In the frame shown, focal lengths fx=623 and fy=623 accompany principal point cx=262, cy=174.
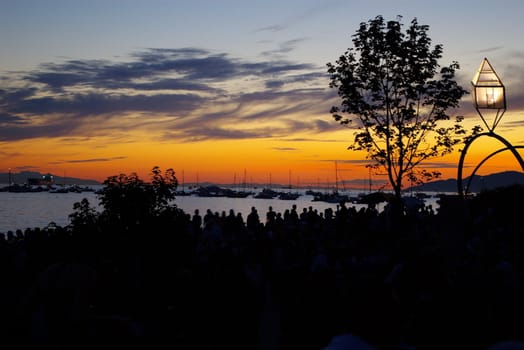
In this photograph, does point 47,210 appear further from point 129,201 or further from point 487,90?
point 487,90

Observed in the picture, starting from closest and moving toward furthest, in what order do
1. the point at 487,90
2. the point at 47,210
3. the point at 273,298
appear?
the point at 273,298, the point at 487,90, the point at 47,210

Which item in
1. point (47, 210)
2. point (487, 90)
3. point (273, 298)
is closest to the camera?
point (273, 298)

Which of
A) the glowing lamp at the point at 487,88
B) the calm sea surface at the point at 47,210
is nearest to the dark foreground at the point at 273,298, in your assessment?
the glowing lamp at the point at 487,88

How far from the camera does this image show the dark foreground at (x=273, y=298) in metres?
3.12

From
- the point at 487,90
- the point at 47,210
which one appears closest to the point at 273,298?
the point at 487,90

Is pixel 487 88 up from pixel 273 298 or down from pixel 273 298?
up

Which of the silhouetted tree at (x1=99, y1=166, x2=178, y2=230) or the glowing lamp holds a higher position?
the glowing lamp

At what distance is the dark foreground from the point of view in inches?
123

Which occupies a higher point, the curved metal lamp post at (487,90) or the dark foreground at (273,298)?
the curved metal lamp post at (487,90)

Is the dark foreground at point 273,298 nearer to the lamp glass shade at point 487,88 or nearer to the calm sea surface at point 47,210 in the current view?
the lamp glass shade at point 487,88

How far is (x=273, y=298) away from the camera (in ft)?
8.88

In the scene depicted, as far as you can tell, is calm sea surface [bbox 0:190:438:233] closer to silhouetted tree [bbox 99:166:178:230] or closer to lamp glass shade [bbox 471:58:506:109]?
silhouetted tree [bbox 99:166:178:230]

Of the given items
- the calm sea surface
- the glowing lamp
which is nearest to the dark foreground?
the glowing lamp

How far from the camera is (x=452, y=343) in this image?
488cm
